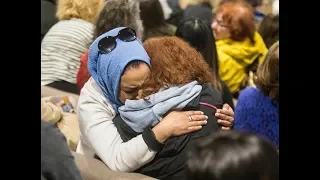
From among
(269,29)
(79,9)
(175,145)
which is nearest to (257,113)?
(175,145)

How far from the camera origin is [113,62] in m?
1.75

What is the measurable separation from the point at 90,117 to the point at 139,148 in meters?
0.20

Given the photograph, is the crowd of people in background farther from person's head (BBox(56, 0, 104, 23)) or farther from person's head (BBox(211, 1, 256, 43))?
person's head (BBox(211, 1, 256, 43))

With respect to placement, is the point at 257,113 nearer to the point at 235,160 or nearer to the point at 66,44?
the point at 66,44

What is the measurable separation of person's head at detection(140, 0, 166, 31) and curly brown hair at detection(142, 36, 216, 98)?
0.22m

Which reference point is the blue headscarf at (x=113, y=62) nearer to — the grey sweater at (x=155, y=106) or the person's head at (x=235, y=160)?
the grey sweater at (x=155, y=106)

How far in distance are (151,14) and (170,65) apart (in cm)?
40

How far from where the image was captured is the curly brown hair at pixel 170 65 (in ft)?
5.83

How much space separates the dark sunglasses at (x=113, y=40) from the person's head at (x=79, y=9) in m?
0.18

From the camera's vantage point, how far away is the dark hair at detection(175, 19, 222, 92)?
7.24 feet

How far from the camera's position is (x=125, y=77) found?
176cm
